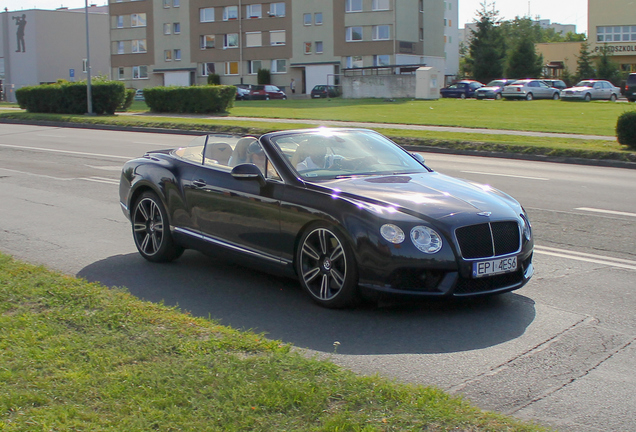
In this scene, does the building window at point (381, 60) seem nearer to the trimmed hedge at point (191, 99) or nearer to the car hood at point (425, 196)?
the trimmed hedge at point (191, 99)

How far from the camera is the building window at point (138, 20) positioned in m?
81.7

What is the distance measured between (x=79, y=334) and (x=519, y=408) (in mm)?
2699

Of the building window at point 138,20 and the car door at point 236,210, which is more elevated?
the building window at point 138,20

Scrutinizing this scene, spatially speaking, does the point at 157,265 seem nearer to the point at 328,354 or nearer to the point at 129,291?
the point at 129,291

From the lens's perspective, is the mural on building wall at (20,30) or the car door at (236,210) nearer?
the car door at (236,210)

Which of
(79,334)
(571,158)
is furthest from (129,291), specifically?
(571,158)

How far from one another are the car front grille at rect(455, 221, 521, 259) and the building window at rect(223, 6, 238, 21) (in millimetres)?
73826

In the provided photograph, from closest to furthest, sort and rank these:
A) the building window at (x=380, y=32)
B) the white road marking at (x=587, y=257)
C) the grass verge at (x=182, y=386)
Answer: the grass verge at (x=182, y=386) → the white road marking at (x=587, y=257) → the building window at (x=380, y=32)

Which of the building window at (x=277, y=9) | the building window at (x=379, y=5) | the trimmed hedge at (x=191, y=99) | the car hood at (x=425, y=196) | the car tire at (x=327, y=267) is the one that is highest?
the building window at (x=277, y=9)

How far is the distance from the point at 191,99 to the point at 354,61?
122 ft

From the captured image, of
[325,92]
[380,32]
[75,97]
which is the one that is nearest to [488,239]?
[75,97]

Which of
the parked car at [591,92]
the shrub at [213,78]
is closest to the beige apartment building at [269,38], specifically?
the shrub at [213,78]

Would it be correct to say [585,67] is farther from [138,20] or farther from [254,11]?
[138,20]

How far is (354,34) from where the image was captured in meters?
69.4
